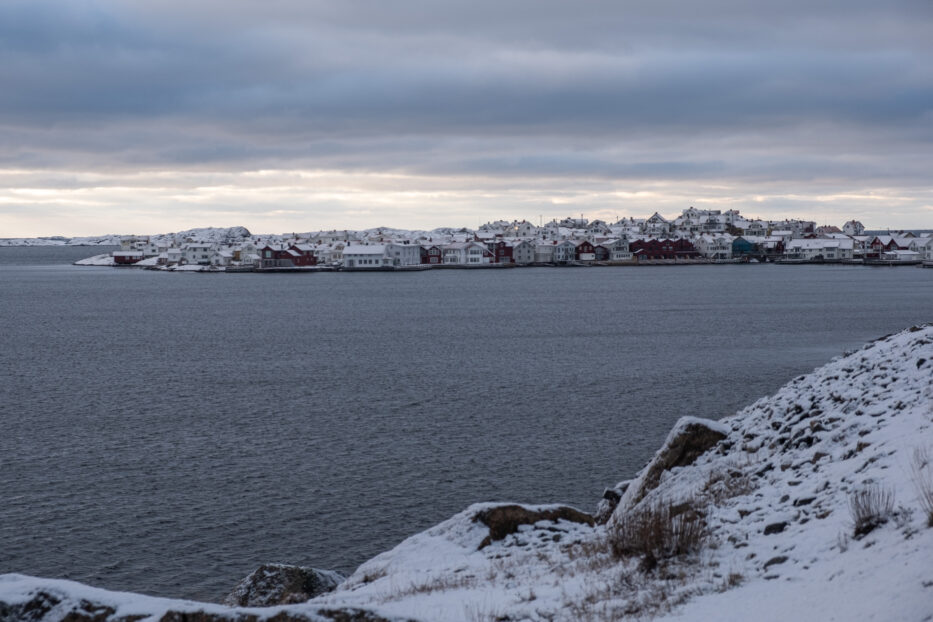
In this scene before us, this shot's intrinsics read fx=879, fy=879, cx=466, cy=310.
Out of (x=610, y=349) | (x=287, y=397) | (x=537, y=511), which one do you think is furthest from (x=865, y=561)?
(x=610, y=349)

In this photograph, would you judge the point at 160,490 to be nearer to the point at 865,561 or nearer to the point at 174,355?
the point at 865,561

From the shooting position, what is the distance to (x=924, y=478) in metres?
9.72

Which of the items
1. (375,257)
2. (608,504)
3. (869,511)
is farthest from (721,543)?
(375,257)

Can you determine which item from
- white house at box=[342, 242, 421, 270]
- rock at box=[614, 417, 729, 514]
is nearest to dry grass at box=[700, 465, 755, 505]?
rock at box=[614, 417, 729, 514]

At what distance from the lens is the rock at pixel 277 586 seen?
45.1 ft

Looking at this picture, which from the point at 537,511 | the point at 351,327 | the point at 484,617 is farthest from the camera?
the point at 351,327

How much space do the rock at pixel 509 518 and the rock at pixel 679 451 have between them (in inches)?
58.6

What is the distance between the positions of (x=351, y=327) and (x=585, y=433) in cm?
4337

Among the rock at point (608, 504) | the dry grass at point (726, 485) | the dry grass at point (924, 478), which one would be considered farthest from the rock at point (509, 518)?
the dry grass at point (924, 478)

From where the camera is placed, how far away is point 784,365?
50.3m

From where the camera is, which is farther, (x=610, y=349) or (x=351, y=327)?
(x=351, y=327)

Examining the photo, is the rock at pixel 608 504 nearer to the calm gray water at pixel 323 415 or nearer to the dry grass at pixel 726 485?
the dry grass at pixel 726 485

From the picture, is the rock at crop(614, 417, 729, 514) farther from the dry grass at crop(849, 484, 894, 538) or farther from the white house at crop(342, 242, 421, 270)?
the white house at crop(342, 242, 421, 270)

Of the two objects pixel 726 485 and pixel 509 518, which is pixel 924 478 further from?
pixel 509 518
